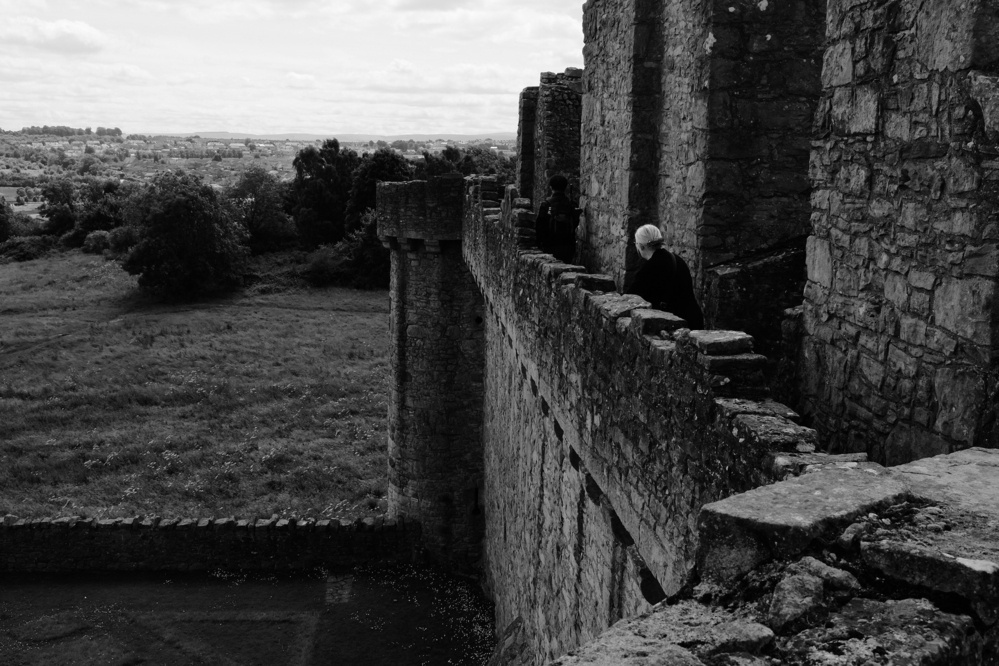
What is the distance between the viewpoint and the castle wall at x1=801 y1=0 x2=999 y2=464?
11.9 feet

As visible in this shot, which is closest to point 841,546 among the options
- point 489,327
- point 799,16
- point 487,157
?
point 799,16

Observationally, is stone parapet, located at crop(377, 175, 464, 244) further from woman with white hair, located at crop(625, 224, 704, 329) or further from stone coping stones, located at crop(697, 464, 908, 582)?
stone coping stones, located at crop(697, 464, 908, 582)

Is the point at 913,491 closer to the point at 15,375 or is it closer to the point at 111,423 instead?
the point at 111,423

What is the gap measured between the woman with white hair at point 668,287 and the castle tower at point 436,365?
9.87 m

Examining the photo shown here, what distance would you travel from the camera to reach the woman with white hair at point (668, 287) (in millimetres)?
6039

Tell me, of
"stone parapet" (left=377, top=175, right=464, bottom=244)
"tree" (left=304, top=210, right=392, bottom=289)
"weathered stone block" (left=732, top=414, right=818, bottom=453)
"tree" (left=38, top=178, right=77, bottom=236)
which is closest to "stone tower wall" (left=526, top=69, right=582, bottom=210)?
"stone parapet" (left=377, top=175, right=464, bottom=244)

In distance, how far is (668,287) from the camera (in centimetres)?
609

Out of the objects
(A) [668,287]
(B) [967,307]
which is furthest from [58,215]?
(B) [967,307]

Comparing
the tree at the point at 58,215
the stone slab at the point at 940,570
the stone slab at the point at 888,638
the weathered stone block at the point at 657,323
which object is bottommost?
the tree at the point at 58,215

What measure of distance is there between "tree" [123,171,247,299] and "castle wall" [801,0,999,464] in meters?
41.3

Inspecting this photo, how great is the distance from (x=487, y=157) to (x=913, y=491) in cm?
4728

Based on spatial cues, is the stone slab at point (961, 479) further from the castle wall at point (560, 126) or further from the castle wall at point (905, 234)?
the castle wall at point (560, 126)

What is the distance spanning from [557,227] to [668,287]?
3.45 meters

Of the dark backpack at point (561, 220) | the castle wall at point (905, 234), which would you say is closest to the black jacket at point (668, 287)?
the castle wall at point (905, 234)
